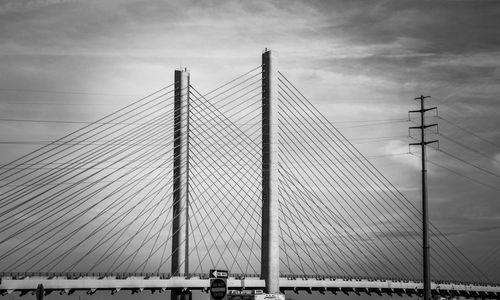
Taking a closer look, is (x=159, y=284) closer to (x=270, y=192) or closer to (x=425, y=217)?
(x=270, y=192)

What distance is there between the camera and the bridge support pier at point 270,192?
188ft

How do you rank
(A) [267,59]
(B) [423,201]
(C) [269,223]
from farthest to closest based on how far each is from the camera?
(A) [267,59]
(C) [269,223]
(B) [423,201]

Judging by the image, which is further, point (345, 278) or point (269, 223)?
point (345, 278)

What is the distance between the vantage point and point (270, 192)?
57875mm

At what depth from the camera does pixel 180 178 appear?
63.2m

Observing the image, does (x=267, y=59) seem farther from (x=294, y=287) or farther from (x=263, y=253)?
(x=294, y=287)

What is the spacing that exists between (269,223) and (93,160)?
53.5 ft

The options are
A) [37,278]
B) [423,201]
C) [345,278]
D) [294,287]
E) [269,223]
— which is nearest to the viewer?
Result: [423,201]

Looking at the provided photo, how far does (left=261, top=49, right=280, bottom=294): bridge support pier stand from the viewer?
57.4 meters

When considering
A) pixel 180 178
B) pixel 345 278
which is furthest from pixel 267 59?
pixel 345 278

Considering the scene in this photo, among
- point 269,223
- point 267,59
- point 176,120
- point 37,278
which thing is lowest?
point 37,278

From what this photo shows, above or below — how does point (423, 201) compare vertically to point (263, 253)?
above

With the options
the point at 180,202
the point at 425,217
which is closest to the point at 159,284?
the point at 180,202

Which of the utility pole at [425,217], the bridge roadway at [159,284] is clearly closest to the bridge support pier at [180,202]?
the bridge roadway at [159,284]
